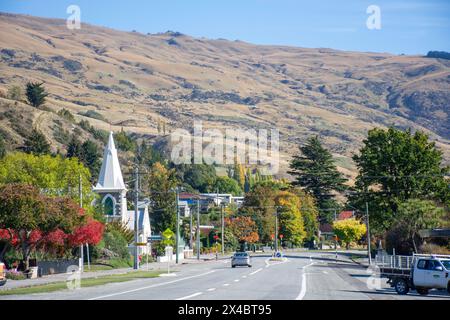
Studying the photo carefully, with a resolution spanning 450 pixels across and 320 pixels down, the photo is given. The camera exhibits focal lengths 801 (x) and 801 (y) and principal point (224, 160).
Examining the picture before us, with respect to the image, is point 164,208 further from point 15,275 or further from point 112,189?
point 15,275

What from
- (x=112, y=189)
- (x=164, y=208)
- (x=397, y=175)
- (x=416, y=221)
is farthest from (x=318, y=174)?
(x=416, y=221)

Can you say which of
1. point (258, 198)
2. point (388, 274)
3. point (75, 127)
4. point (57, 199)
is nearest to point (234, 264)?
point (57, 199)

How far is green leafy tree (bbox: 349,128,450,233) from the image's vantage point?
81375 millimetres

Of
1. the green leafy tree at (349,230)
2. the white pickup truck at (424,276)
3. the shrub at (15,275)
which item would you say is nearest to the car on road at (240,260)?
the shrub at (15,275)

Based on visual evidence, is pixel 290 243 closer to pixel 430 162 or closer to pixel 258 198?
pixel 258 198

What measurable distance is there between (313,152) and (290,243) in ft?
59.1

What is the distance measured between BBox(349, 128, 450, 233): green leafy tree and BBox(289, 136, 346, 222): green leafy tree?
62012 mm

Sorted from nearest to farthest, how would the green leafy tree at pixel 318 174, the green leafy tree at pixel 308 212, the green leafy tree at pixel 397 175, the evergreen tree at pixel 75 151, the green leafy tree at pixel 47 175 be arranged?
the green leafy tree at pixel 397 175
the green leafy tree at pixel 47 175
the evergreen tree at pixel 75 151
the green leafy tree at pixel 308 212
the green leafy tree at pixel 318 174

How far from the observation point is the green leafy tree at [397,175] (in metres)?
81.4

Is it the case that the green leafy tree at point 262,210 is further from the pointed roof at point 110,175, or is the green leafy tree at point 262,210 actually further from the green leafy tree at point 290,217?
the pointed roof at point 110,175

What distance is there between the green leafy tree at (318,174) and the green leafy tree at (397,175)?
203 ft

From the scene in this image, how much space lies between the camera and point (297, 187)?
531 ft

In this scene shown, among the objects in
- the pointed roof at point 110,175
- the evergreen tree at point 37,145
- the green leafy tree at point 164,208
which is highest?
the evergreen tree at point 37,145

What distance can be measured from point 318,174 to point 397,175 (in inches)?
2619
